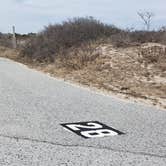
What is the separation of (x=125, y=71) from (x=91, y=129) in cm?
920

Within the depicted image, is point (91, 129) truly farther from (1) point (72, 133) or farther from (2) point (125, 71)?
(2) point (125, 71)

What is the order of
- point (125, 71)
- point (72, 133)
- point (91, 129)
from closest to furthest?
point (72, 133) → point (91, 129) → point (125, 71)

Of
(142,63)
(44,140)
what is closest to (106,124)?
(44,140)

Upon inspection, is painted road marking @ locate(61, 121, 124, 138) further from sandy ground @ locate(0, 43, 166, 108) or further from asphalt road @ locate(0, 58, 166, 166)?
sandy ground @ locate(0, 43, 166, 108)

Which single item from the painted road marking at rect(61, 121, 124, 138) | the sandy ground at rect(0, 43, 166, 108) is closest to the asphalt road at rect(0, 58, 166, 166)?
the painted road marking at rect(61, 121, 124, 138)

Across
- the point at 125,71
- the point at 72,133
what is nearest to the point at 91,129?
the point at 72,133

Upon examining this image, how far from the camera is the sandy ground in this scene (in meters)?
13.7

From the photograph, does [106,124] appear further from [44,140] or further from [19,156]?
[19,156]

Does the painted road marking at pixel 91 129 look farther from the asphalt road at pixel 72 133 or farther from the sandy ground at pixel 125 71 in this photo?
the sandy ground at pixel 125 71

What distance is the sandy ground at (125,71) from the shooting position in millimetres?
13742

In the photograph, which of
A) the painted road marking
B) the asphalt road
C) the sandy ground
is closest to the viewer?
the asphalt road

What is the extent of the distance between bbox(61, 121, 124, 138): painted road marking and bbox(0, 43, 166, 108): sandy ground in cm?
303

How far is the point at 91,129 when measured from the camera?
8422 millimetres

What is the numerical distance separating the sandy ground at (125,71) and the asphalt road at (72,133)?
1.20 metres
